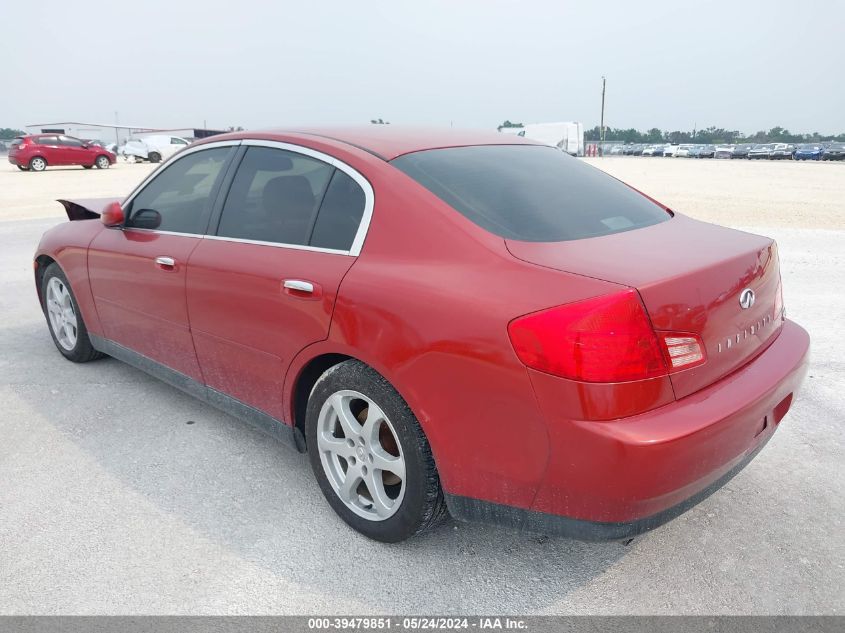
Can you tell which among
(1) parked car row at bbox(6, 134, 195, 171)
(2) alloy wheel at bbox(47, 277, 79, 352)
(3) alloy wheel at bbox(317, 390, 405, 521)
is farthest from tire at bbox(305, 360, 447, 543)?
(1) parked car row at bbox(6, 134, 195, 171)

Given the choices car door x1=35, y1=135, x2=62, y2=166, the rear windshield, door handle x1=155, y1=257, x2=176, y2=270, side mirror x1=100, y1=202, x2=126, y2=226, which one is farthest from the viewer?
car door x1=35, y1=135, x2=62, y2=166

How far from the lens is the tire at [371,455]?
2.44 metres

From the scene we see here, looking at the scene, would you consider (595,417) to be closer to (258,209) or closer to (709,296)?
(709,296)

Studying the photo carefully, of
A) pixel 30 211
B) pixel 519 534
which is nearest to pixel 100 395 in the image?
pixel 519 534

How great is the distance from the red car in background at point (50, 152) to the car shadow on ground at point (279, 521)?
93.0 ft

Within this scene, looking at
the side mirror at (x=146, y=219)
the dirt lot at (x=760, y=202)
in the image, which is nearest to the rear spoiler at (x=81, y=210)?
the side mirror at (x=146, y=219)

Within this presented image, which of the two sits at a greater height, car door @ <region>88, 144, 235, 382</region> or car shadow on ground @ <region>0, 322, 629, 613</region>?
car door @ <region>88, 144, 235, 382</region>

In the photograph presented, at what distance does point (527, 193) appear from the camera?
2744 mm

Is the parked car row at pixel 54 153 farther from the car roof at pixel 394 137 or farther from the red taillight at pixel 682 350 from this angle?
the red taillight at pixel 682 350

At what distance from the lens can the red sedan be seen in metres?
2.05

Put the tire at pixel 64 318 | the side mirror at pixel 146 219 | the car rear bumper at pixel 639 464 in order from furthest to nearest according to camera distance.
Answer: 1. the tire at pixel 64 318
2. the side mirror at pixel 146 219
3. the car rear bumper at pixel 639 464

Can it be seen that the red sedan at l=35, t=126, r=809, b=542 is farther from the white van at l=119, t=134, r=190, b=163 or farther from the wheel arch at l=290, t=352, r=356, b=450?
the white van at l=119, t=134, r=190, b=163

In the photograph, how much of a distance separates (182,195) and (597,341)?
261 cm

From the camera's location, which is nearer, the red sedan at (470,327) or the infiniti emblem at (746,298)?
the red sedan at (470,327)
